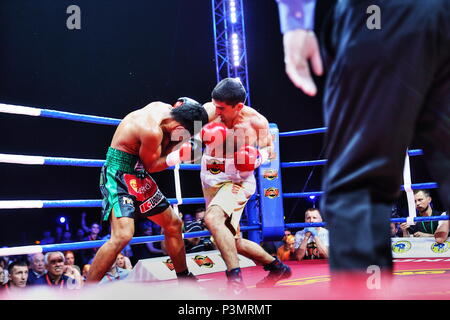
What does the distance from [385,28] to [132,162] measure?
5.32ft

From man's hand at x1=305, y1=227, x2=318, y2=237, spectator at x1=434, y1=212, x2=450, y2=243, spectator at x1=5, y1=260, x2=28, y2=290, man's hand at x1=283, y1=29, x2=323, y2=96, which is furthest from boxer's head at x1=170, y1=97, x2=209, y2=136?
spectator at x1=434, y1=212, x2=450, y2=243

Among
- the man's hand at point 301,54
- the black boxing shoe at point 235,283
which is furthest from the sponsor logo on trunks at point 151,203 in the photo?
the man's hand at point 301,54

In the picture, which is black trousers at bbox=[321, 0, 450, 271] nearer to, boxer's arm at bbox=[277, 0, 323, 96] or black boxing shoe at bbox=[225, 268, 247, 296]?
boxer's arm at bbox=[277, 0, 323, 96]

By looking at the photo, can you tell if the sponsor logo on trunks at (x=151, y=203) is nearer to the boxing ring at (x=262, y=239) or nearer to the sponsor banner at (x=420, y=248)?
the boxing ring at (x=262, y=239)

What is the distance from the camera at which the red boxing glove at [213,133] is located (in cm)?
237

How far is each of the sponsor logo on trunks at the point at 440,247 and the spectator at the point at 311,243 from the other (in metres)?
0.77

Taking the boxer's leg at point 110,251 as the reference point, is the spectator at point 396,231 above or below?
below

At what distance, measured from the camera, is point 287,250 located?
3.78 m

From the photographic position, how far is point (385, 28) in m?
0.70

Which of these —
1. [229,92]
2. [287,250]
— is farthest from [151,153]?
[287,250]

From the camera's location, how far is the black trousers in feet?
2.23

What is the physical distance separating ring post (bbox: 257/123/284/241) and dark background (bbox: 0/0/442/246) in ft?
9.11

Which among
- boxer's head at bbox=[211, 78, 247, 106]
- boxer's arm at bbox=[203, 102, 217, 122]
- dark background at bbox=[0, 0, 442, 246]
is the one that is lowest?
boxer's arm at bbox=[203, 102, 217, 122]
